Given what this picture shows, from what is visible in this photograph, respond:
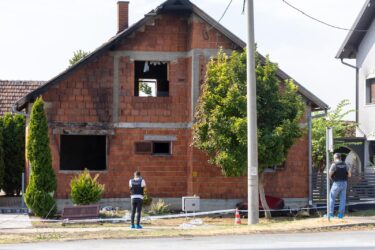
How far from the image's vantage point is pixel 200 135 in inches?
1055

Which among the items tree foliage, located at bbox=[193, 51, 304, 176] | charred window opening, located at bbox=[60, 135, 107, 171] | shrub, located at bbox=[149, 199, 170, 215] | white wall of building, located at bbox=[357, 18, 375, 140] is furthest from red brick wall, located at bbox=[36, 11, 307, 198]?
white wall of building, located at bbox=[357, 18, 375, 140]

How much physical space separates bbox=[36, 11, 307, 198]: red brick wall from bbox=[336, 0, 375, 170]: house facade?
524 cm

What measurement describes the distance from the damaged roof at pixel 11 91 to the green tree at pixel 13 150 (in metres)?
3.63

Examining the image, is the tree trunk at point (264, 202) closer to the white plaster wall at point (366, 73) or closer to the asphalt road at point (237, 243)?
the asphalt road at point (237, 243)

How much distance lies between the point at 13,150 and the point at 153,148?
23.0 feet

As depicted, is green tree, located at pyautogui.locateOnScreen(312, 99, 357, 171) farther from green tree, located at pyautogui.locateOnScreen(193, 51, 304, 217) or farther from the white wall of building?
green tree, located at pyautogui.locateOnScreen(193, 51, 304, 217)

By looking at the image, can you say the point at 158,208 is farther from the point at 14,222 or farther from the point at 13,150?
the point at 13,150

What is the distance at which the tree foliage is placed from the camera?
83.9ft

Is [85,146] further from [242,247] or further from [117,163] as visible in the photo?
[242,247]

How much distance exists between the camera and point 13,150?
3256cm

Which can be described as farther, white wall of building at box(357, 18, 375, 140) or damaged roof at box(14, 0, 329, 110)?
white wall of building at box(357, 18, 375, 140)

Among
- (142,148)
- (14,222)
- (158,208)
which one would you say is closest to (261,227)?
(158,208)

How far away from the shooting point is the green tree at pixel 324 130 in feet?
115

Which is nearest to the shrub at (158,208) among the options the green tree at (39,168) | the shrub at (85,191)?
the shrub at (85,191)
